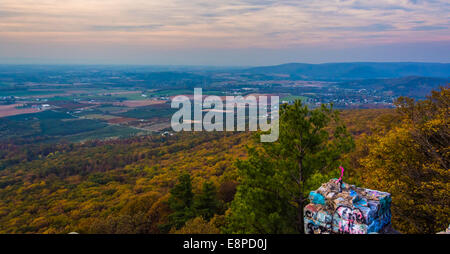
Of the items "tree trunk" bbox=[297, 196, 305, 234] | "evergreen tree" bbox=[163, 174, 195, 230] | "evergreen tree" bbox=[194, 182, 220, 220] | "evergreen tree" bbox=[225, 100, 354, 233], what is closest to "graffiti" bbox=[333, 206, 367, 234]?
"evergreen tree" bbox=[225, 100, 354, 233]

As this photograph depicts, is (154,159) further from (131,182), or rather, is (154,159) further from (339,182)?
(339,182)

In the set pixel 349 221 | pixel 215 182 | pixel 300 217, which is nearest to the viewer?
pixel 349 221

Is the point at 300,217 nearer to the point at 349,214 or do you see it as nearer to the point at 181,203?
the point at 349,214

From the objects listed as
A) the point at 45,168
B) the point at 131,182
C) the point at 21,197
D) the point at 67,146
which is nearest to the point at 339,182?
the point at 131,182

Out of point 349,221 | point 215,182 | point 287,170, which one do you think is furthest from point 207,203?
point 349,221

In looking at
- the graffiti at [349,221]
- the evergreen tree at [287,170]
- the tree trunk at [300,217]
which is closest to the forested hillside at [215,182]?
the evergreen tree at [287,170]
